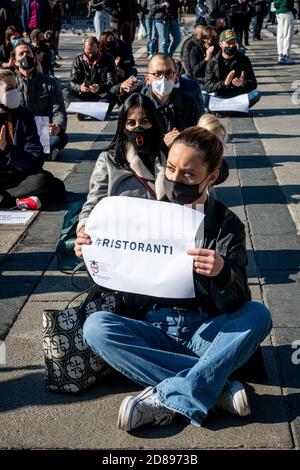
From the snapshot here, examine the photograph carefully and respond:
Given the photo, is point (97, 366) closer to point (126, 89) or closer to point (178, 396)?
point (178, 396)

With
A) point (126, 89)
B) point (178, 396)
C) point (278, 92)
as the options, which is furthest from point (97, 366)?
point (278, 92)

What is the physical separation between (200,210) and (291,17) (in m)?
13.9

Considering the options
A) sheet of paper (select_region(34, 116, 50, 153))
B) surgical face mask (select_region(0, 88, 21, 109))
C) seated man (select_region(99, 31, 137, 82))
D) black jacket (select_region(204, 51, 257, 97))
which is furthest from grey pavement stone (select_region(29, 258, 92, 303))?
seated man (select_region(99, 31, 137, 82))

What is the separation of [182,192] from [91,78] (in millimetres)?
7890

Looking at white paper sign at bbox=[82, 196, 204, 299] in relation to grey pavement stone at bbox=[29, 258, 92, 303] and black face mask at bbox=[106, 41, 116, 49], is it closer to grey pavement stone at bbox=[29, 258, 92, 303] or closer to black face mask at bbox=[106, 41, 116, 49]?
grey pavement stone at bbox=[29, 258, 92, 303]

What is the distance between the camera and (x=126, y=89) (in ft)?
26.8

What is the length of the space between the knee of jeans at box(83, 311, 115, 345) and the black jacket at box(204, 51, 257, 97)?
7853 millimetres

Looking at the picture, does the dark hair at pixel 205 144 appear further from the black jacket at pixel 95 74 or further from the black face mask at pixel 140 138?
the black jacket at pixel 95 74

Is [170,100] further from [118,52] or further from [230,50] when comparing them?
[118,52]

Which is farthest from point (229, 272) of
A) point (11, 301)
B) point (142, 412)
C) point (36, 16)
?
point (36, 16)

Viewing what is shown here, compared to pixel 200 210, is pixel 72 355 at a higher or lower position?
lower

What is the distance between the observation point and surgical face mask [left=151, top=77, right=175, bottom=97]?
6707 millimetres

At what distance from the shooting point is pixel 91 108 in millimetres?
10648
